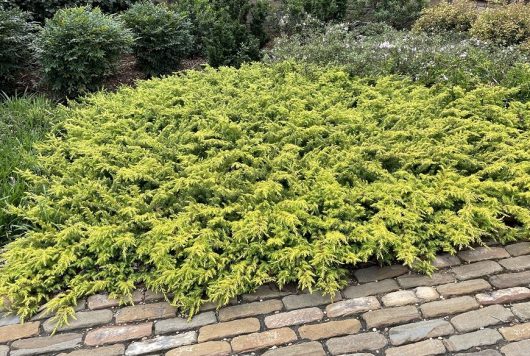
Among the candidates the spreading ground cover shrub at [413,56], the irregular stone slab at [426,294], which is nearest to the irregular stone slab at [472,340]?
the irregular stone slab at [426,294]

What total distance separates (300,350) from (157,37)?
15.2 ft

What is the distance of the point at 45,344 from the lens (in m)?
2.47

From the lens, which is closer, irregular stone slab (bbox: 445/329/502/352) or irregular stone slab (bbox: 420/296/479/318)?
irregular stone slab (bbox: 445/329/502/352)

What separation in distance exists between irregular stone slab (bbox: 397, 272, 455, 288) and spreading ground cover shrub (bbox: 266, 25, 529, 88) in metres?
2.45

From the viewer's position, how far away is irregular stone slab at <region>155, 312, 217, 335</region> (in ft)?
8.28

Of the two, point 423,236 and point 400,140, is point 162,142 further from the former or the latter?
point 423,236

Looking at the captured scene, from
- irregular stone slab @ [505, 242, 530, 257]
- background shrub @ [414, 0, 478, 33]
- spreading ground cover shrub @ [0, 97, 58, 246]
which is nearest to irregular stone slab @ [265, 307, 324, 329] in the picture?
irregular stone slab @ [505, 242, 530, 257]

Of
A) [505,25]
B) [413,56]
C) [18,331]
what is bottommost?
[18,331]

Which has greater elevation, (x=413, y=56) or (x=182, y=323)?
(x=413, y=56)

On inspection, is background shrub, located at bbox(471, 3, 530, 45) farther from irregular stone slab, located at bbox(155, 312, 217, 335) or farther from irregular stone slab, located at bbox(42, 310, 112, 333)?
irregular stone slab, located at bbox(42, 310, 112, 333)

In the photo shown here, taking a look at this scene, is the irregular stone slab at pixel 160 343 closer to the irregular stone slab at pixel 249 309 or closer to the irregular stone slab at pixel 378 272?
the irregular stone slab at pixel 249 309

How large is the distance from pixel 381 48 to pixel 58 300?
4.31 metres

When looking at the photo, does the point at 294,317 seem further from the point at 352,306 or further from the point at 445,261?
the point at 445,261

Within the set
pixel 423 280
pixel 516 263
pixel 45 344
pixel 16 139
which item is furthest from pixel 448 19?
pixel 45 344
